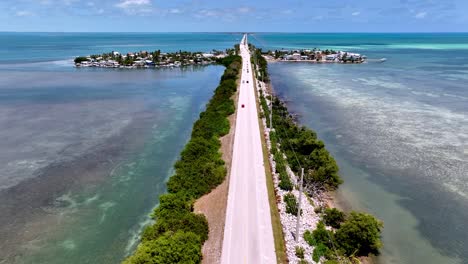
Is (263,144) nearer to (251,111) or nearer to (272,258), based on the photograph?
(251,111)

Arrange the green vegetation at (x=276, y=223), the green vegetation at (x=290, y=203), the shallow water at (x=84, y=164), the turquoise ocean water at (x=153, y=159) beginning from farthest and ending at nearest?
1. the turquoise ocean water at (x=153, y=159)
2. the shallow water at (x=84, y=164)
3. the green vegetation at (x=290, y=203)
4. the green vegetation at (x=276, y=223)

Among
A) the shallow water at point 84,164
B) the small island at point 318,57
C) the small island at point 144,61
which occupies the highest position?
the small island at point 318,57

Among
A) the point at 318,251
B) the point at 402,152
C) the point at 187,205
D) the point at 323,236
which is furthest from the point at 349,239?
the point at 402,152

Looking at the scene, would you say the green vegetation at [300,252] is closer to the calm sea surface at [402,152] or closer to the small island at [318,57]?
the calm sea surface at [402,152]

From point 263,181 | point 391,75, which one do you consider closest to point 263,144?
point 263,181

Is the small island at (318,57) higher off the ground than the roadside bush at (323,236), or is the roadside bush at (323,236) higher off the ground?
the small island at (318,57)

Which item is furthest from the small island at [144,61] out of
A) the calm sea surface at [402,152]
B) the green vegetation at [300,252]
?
the green vegetation at [300,252]
